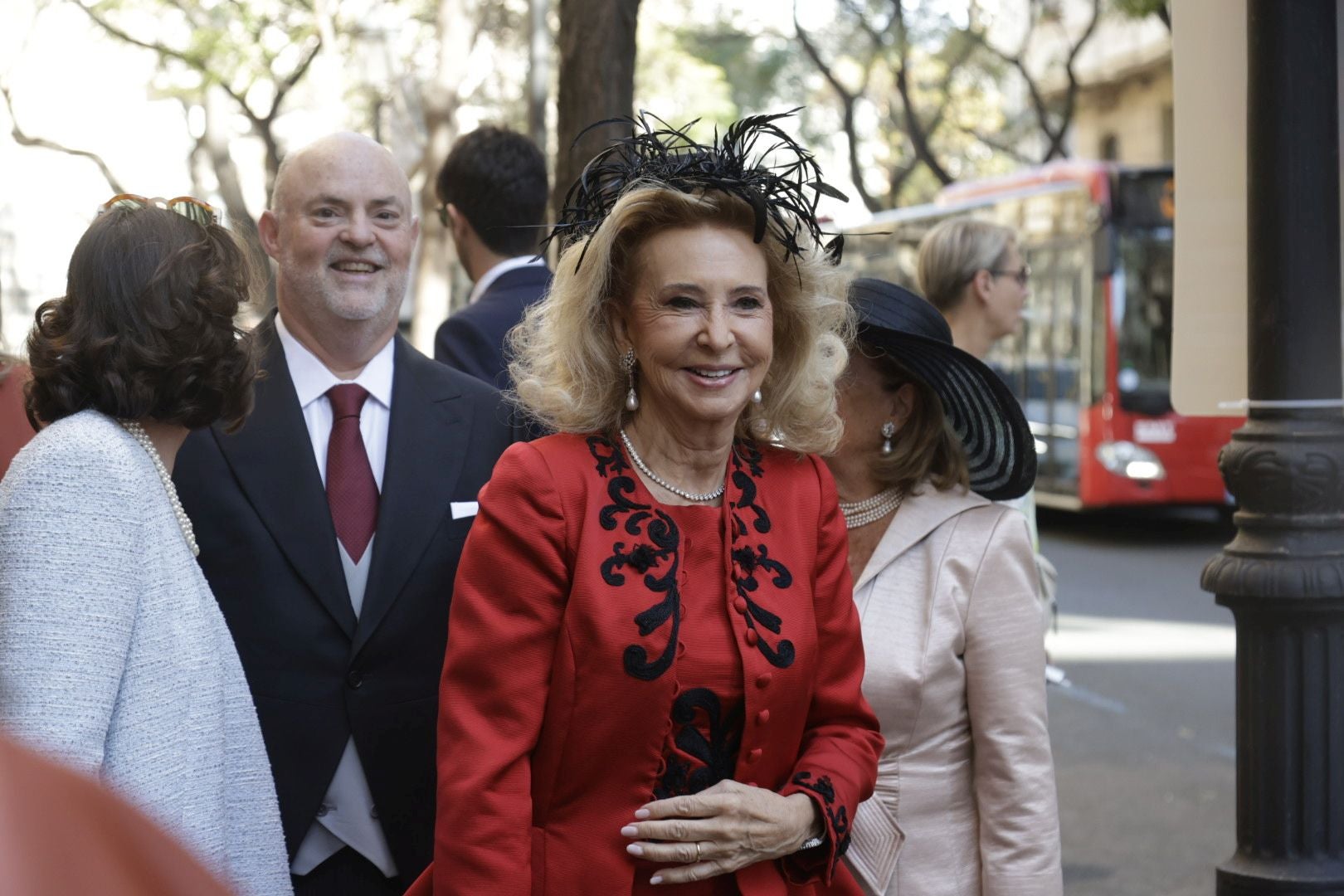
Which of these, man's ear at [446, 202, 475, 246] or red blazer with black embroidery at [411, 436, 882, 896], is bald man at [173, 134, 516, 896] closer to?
red blazer with black embroidery at [411, 436, 882, 896]

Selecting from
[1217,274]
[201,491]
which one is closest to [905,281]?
[1217,274]

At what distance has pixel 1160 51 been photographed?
3809cm

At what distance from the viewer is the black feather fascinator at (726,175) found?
9.28 feet

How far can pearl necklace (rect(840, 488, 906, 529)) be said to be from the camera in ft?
11.4

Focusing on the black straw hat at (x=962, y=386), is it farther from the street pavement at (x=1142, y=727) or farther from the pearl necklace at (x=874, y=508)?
the street pavement at (x=1142, y=727)

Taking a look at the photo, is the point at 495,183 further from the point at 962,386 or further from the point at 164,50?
the point at 164,50

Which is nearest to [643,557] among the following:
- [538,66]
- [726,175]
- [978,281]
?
[726,175]

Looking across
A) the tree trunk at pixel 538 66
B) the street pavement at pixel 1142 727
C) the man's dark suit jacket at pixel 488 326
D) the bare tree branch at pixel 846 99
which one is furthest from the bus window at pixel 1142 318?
the man's dark suit jacket at pixel 488 326

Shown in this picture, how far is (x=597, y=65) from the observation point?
6.31 m

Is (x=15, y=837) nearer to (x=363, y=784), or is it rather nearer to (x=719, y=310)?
(x=719, y=310)

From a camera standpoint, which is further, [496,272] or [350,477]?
[496,272]

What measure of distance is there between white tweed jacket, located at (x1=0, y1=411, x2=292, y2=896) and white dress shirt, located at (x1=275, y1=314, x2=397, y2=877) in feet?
1.12

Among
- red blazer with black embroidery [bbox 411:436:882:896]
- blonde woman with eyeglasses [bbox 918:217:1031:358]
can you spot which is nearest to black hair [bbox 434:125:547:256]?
blonde woman with eyeglasses [bbox 918:217:1031:358]

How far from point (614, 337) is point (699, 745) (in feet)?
2.35
